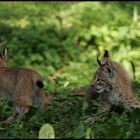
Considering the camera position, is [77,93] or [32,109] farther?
[77,93]

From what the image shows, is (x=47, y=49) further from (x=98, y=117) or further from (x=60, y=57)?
(x=98, y=117)

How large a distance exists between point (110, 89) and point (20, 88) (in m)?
1.32

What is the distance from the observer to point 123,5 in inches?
835

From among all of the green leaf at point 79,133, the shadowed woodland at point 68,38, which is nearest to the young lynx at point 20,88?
the shadowed woodland at point 68,38

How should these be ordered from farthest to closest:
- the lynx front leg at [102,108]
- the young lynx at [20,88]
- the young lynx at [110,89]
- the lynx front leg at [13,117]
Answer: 1. the lynx front leg at [13,117]
2. the young lynx at [20,88]
3. the young lynx at [110,89]
4. the lynx front leg at [102,108]

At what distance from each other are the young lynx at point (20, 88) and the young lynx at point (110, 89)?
86cm

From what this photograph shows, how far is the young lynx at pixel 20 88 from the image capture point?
31.2ft

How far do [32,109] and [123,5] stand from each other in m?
13.1

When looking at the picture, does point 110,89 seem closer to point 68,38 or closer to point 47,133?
point 47,133

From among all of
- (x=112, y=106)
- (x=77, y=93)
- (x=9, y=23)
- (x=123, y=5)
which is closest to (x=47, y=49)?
(x=9, y=23)

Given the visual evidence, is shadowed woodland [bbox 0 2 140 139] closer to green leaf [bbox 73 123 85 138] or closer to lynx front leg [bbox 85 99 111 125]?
lynx front leg [bbox 85 99 111 125]

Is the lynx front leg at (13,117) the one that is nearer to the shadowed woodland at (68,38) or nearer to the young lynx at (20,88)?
the young lynx at (20,88)

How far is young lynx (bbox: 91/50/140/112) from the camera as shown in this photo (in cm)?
938

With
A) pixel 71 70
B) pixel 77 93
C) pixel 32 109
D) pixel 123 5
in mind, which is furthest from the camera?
pixel 123 5
